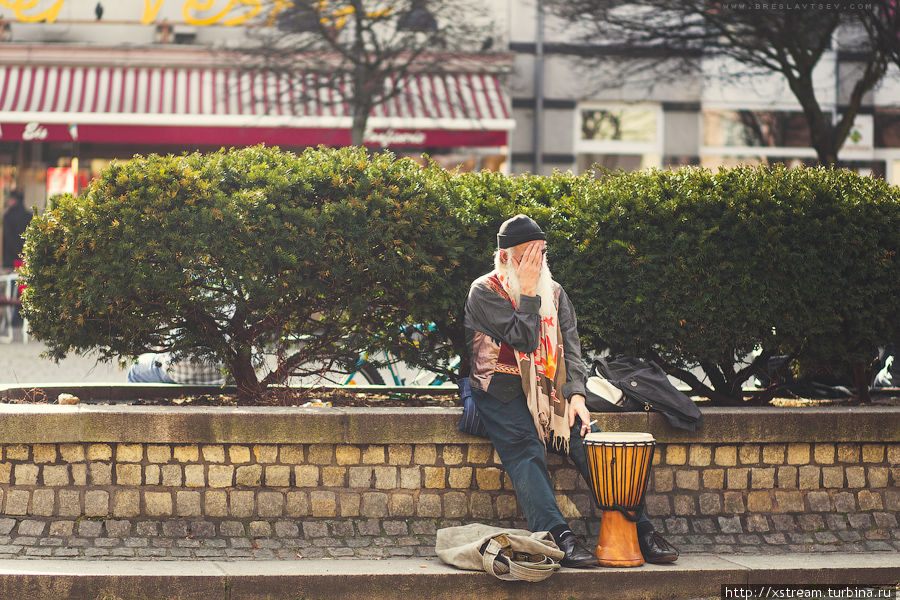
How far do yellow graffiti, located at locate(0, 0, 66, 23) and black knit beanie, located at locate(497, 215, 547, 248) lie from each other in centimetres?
1522

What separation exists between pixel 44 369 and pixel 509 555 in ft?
29.3

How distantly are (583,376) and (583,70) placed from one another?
1443 cm

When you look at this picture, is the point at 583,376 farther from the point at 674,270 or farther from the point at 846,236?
the point at 846,236

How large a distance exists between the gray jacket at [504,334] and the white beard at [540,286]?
59mm

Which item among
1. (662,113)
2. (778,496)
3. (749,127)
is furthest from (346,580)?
(749,127)

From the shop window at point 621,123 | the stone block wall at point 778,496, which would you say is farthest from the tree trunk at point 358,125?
the stone block wall at point 778,496

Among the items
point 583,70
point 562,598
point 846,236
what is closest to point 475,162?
point 583,70

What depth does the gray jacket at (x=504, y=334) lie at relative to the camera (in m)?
5.59

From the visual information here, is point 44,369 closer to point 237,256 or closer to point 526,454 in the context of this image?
point 237,256

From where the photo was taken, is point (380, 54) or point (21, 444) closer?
point (21, 444)

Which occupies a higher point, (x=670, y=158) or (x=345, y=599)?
(x=670, y=158)

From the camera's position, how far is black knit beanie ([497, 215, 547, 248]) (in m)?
5.64

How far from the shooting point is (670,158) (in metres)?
20.1

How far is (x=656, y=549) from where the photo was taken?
18.0 ft
